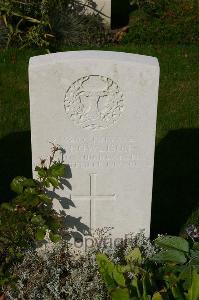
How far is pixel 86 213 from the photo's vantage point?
4.24 m

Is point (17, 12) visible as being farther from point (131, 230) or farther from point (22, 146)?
point (131, 230)

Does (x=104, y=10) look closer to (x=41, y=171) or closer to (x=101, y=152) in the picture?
(x=101, y=152)

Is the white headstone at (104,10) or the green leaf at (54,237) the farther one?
the white headstone at (104,10)

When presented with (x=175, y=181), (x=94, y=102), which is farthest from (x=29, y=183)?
(x=175, y=181)

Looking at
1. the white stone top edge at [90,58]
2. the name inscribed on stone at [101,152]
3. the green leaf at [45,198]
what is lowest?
the green leaf at [45,198]

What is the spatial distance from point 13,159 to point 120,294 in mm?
2692

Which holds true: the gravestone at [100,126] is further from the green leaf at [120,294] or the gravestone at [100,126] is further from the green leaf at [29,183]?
the green leaf at [120,294]

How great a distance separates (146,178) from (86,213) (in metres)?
0.51

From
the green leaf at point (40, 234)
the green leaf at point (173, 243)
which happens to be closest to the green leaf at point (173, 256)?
the green leaf at point (173, 243)

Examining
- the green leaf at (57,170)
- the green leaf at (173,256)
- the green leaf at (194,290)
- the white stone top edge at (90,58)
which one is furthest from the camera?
the green leaf at (57,170)

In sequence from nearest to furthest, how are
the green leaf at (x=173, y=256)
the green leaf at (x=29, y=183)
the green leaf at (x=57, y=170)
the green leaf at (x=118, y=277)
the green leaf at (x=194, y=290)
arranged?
1. the green leaf at (x=194, y=290)
2. the green leaf at (x=118, y=277)
3. the green leaf at (x=173, y=256)
4. the green leaf at (x=57, y=170)
5. the green leaf at (x=29, y=183)

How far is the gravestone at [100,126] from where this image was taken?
3.69 metres

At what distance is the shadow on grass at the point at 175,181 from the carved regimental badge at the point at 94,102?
1.34m

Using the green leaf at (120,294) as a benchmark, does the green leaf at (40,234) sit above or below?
above
